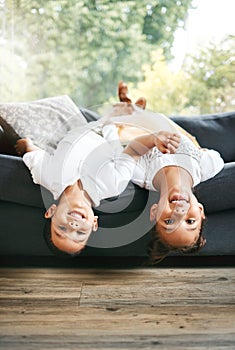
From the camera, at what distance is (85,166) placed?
238 cm

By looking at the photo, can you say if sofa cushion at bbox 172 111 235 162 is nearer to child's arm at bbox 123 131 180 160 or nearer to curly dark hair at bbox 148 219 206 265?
child's arm at bbox 123 131 180 160

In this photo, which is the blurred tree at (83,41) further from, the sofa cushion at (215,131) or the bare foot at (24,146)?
the bare foot at (24,146)

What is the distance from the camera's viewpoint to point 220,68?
197 inches

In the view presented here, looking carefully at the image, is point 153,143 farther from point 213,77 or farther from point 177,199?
point 213,77

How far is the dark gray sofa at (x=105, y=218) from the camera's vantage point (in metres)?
2.41

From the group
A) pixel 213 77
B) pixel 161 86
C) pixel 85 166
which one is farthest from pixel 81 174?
pixel 213 77

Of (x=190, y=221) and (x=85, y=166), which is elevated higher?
(x=85, y=166)

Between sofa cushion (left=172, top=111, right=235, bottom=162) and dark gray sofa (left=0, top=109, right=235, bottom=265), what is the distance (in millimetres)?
533

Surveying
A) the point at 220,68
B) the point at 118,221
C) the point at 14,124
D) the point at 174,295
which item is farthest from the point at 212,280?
the point at 220,68

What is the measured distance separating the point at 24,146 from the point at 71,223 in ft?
1.82

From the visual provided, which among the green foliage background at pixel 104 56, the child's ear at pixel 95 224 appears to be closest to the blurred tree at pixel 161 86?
the green foliage background at pixel 104 56

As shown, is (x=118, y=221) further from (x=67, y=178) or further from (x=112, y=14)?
(x=112, y=14)

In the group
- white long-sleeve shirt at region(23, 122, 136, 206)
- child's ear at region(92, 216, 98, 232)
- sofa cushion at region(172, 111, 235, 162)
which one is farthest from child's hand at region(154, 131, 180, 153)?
sofa cushion at region(172, 111, 235, 162)

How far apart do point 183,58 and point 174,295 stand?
328cm
